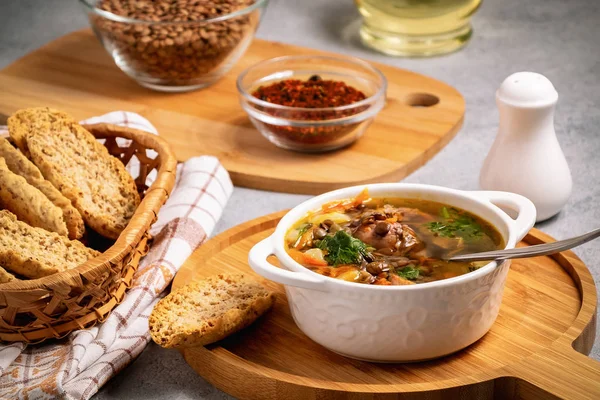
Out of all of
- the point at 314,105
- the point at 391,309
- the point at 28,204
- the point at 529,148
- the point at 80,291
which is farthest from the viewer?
the point at 314,105

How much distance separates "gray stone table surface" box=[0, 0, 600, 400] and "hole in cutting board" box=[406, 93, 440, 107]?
15 cm

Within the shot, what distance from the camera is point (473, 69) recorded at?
4031mm

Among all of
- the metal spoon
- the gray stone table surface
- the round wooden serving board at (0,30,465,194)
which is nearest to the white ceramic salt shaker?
the gray stone table surface

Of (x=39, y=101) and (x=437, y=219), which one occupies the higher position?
(x=437, y=219)

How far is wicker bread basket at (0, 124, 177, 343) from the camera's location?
206 cm

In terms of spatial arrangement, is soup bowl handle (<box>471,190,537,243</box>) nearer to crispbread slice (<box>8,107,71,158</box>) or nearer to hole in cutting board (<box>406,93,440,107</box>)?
crispbread slice (<box>8,107,71,158</box>)

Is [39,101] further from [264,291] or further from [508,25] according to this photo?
[508,25]

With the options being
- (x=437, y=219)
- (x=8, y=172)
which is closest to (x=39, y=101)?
(x=8, y=172)

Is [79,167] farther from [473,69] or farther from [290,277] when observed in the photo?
[473,69]

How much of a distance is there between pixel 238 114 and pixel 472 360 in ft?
5.98

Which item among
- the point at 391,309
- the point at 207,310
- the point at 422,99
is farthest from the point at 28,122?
the point at 422,99

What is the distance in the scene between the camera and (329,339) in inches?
80.4

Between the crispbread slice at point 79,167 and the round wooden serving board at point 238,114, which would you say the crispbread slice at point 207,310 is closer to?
the crispbread slice at point 79,167

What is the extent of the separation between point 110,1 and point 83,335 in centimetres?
189
